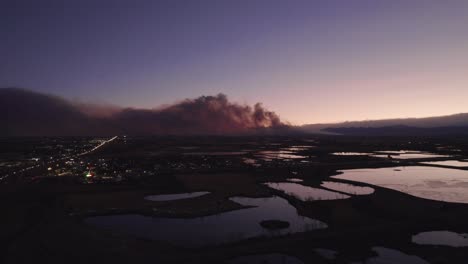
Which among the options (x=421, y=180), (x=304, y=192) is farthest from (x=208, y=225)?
(x=421, y=180)

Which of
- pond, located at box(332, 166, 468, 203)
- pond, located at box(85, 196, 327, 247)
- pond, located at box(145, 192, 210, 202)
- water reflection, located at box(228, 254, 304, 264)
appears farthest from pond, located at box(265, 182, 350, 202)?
water reflection, located at box(228, 254, 304, 264)

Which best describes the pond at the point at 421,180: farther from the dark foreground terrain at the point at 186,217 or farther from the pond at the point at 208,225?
the pond at the point at 208,225

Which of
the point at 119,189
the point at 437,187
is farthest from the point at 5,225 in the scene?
the point at 437,187

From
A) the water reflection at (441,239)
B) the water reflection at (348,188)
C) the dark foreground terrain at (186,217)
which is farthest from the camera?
the water reflection at (348,188)

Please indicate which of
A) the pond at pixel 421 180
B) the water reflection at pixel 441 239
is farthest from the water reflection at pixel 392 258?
the pond at pixel 421 180

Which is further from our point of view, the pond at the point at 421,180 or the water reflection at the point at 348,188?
the water reflection at the point at 348,188

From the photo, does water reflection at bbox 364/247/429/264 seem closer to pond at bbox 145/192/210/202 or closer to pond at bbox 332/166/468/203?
pond at bbox 332/166/468/203
